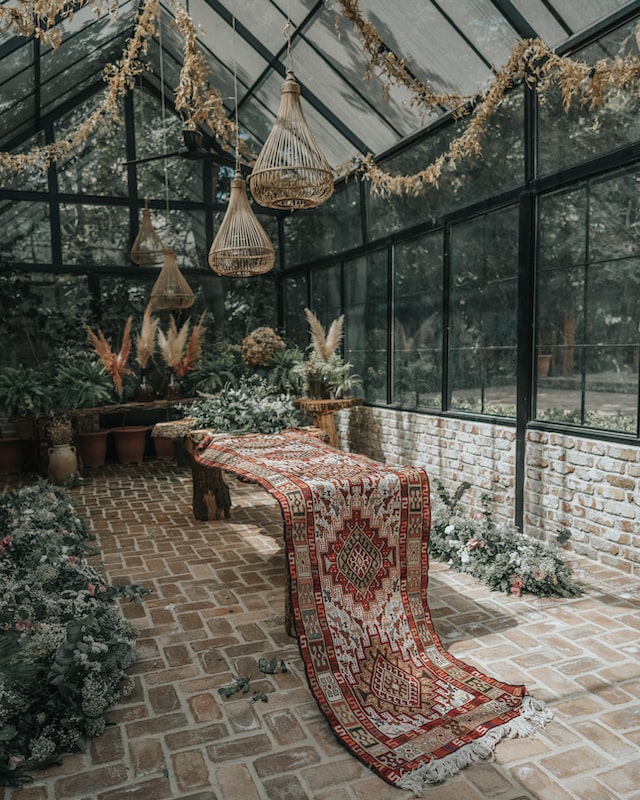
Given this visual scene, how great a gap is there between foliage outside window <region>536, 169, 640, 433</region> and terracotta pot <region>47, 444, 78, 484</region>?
544 centimetres

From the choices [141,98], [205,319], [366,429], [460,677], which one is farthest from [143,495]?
[141,98]

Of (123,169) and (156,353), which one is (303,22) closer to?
(123,169)

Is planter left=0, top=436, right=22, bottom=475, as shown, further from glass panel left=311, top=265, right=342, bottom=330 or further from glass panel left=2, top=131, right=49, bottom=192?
glass panel left=311, top=265, right=342, bottom=330

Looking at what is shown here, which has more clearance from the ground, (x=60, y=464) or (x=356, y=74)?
(x=356, y=74)

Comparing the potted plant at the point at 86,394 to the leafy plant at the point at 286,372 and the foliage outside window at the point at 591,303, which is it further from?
the foliage outside window at the point at 591,303

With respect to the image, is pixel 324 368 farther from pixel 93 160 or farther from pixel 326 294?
pixel 93 160

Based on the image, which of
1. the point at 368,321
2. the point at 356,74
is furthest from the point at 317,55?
the point at 368,321

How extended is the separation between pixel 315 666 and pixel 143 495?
440cm

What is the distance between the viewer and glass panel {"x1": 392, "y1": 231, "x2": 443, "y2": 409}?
6.45 meters

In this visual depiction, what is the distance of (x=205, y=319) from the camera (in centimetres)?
942

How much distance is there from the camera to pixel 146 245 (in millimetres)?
7984

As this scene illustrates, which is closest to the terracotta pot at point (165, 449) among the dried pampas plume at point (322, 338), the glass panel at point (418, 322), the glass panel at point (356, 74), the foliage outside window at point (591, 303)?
the dried pampas plume at point (322, 338)

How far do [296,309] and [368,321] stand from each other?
208cm

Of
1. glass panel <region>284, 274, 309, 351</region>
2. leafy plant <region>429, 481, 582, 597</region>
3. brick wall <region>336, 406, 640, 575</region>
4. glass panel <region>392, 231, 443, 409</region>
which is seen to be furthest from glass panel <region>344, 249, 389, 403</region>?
leafy plant <region>429, 481, 582, 597</region>
